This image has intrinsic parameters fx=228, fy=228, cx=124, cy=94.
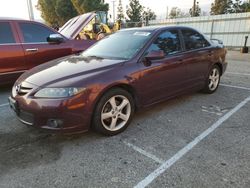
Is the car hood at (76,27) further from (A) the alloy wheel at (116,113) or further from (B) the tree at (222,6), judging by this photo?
(B) the tree at (222,6)

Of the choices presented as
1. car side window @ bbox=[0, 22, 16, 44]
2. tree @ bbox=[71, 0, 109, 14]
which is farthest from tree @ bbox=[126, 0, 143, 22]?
car side window @ bbox=[0, 22, 16, 44]

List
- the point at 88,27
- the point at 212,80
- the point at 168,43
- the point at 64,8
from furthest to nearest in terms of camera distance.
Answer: the point at 64,8 < the point at 88,27 < the point at 212,80 < the point at 168,43

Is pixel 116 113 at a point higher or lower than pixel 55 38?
lower

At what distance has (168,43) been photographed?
3889mm

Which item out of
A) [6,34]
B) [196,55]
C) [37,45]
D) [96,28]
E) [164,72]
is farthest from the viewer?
[96,28]

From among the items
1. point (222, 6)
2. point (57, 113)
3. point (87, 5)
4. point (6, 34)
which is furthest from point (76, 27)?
point (222, 6)

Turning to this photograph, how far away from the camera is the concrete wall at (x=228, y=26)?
13395mm

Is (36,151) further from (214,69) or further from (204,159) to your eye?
(214,69)

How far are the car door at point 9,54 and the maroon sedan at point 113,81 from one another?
5.97 feet

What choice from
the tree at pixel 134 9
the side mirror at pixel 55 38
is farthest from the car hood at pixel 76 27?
the tree at pixel 134 9

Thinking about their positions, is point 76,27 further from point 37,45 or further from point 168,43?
point 168,43

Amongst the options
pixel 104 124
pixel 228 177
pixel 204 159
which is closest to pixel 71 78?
pixel 104 124

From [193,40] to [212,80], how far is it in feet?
3.47

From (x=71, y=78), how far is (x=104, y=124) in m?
0.76
